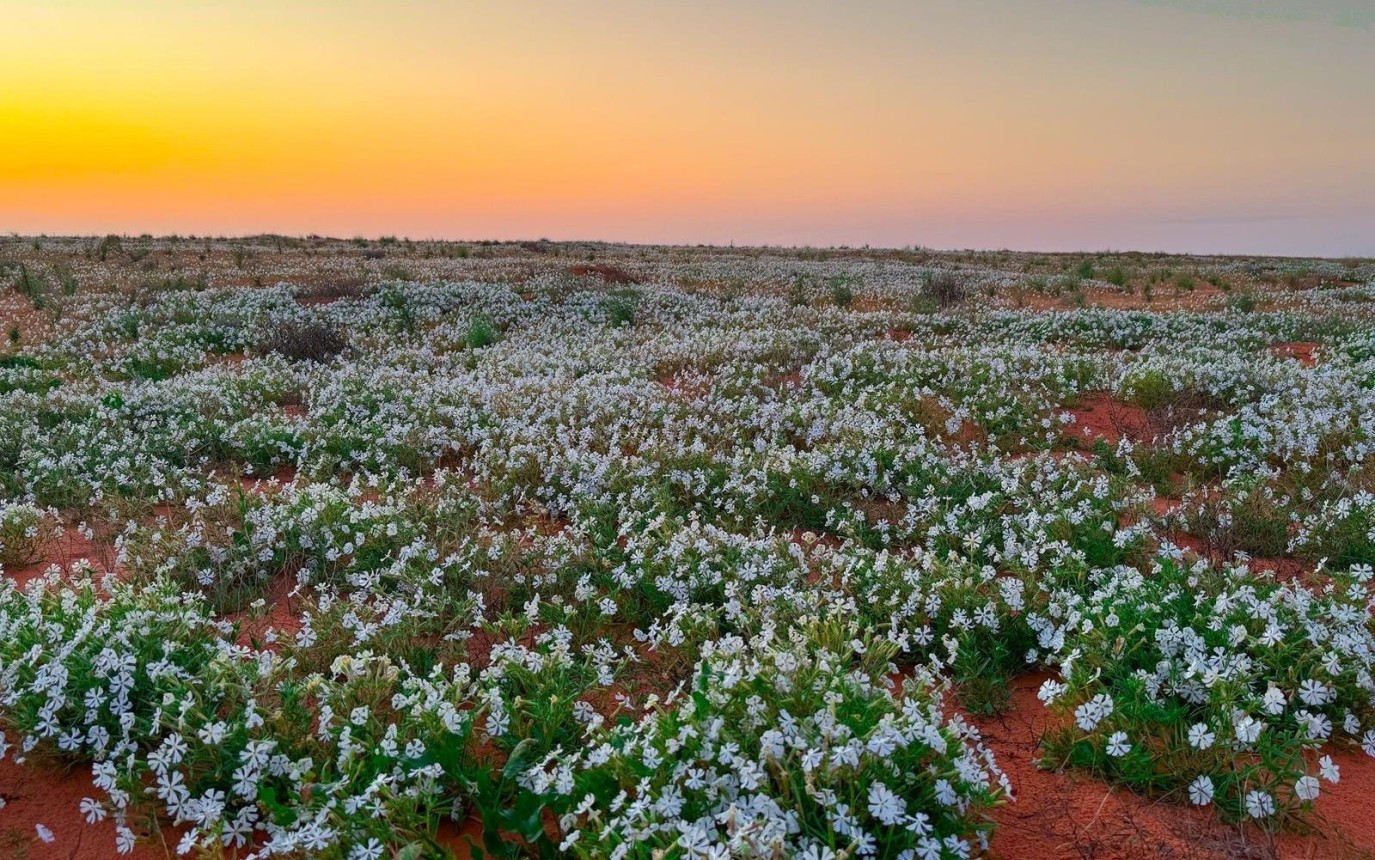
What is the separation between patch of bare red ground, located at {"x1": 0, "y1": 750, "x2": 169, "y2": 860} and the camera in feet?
10.4

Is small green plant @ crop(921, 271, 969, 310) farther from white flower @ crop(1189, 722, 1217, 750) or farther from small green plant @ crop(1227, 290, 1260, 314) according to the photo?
white flower @ crop(1189, 722, 1217, 750)

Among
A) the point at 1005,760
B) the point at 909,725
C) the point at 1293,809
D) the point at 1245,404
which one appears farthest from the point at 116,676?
the point at 1245,404

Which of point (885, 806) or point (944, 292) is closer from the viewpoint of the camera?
point (885, 806)

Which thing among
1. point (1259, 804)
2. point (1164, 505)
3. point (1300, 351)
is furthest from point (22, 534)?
point (1300, 351)

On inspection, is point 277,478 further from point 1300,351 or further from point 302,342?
point 1300,351

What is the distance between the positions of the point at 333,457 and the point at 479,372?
14.4 feet

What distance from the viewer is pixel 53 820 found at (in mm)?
3355

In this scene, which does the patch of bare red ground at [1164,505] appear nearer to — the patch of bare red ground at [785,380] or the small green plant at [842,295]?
the patch of bare red ground at [785,380]

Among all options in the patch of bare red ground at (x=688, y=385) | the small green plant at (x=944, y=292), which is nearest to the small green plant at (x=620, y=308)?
the patch of bare red ground at (x=688, y=385)

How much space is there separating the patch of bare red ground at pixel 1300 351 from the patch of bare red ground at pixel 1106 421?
5139 mm

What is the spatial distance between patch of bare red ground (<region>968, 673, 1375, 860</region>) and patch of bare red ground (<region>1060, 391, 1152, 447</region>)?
18.0 feet

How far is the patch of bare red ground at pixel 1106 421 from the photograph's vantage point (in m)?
8.72

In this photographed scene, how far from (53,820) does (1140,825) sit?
13.4 ft

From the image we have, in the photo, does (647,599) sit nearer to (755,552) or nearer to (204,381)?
(755,552)
